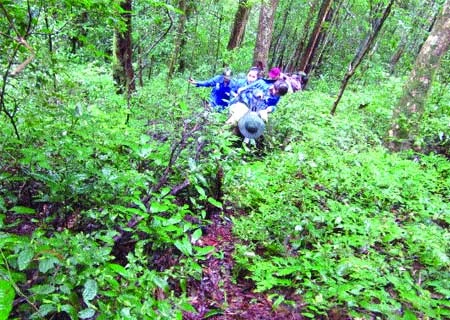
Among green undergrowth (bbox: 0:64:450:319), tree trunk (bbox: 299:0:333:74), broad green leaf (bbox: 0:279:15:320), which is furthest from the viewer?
tree trunk (bbox: 299:0:333:74)

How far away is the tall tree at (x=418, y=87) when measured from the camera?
20.1ft

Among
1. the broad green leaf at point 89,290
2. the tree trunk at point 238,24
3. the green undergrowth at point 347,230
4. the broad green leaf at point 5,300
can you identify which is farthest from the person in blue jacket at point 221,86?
the broad green leaf at point 5,300

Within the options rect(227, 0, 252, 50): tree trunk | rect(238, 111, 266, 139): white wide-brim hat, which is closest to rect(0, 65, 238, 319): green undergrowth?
rect(238, 111, 266, 139): white wide-brim hat

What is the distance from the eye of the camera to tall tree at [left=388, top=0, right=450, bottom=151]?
614 centimetres

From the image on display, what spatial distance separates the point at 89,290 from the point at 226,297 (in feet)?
4.06

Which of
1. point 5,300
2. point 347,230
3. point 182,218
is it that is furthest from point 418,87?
point 5,300

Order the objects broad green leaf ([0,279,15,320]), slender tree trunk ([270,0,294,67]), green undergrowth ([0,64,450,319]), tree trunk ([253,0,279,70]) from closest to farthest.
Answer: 1. broad green leaf ([0,279,15,320])
2. green undergrowth ([0,64,450,319])
3. tree trunk ([253,0,279,70])
4. slender tree trunk ([270,0,294,67])

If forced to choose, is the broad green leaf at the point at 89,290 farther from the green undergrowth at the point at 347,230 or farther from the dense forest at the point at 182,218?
the green undergrowth at the point at 347,230

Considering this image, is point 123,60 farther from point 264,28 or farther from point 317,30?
point 317,30

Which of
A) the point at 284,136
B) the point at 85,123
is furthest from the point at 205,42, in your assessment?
the point at 85,123

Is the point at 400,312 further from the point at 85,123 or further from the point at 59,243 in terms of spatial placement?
the point at 85,123

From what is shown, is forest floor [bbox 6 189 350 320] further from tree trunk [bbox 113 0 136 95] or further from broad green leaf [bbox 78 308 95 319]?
tree trunk [bbox 113 0 136 95]

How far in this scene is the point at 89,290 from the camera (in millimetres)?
1941

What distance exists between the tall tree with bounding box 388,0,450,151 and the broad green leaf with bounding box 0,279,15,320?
6.12 meters
